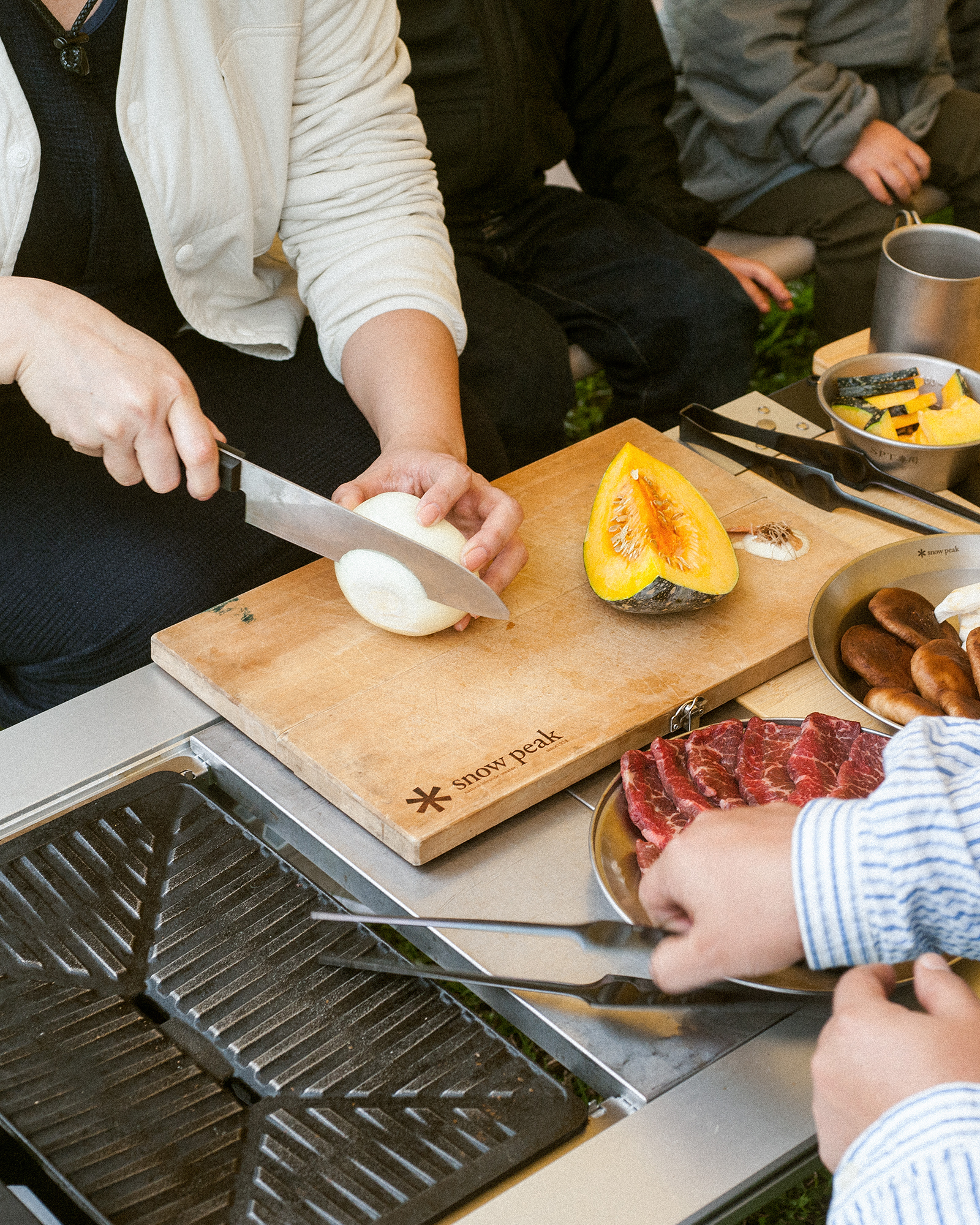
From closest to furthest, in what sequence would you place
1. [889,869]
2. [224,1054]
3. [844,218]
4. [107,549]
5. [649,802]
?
[889,869] → [224,1054] → [649,802] → [107,549] → [844,218]

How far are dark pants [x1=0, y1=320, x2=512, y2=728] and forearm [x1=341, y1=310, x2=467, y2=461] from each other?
0.11 m

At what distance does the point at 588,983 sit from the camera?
99cm

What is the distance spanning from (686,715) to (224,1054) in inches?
21.8

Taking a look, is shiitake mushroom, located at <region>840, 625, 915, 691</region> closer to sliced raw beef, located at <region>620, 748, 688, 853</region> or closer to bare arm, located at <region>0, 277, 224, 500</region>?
sliced raw beef, located at <region>620, 748, 688, 853</region>

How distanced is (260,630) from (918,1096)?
85 centimetres

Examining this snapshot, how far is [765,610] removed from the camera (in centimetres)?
137

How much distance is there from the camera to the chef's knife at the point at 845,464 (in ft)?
5.09

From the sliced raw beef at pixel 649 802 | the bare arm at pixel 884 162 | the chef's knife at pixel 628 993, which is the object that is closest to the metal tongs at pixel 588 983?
the chef's knife at pixel 628 993

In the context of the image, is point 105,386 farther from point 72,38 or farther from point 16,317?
point 72,38

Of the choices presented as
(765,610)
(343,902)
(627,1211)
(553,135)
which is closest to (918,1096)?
(627,1211)

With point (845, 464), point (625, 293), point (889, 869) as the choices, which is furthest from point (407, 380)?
point (625, 293)

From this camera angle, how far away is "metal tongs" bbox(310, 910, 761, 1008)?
0.95 m

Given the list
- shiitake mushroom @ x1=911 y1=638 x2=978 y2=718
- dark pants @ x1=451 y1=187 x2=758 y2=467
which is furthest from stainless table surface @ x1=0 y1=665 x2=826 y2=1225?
dark pants @ x1=451 y1=187 x2=758 y2=467

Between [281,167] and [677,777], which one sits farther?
[281,167]
